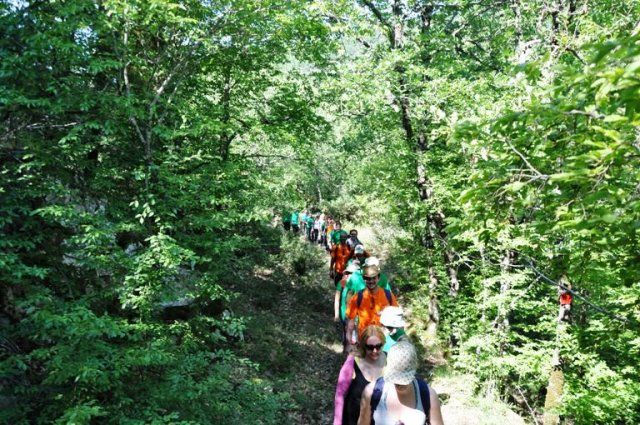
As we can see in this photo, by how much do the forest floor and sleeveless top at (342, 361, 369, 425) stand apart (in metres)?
2.63

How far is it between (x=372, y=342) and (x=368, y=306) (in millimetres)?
2142

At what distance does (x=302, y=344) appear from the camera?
1134 cm

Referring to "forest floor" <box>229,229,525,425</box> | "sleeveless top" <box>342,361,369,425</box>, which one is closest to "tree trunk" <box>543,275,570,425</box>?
"forest floor" <box>229,229,525,425</box>

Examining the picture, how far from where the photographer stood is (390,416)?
3074mm

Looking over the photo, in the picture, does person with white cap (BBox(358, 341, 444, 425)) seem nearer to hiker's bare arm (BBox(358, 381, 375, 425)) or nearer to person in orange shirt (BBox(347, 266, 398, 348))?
hiker's bare arm (BBox(358, 381, 375, 425))

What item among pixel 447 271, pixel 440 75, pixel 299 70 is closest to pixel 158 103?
pixel 299 70

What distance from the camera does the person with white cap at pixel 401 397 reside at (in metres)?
2.95

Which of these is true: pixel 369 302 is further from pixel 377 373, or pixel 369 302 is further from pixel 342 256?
pixel 342 256

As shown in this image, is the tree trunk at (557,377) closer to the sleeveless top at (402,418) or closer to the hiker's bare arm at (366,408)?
the sleeveless top at (402,418)

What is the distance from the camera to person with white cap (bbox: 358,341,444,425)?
9.66 ft

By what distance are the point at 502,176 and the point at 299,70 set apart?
8644mm

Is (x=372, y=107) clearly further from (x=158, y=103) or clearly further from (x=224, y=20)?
(x=158, y=103)

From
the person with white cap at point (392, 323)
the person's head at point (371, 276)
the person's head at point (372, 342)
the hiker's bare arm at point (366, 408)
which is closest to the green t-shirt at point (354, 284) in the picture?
the person's head at point (371, 276)

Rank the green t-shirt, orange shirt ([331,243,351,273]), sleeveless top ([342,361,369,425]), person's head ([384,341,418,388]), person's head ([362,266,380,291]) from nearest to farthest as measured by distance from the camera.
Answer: person's head ([384,341,418,388]) → sleeveless top ([342,361,369,425]) → person's head ([362,266,380,291]) → the green t-shirt → orange shirt ([331,243,351,273])
